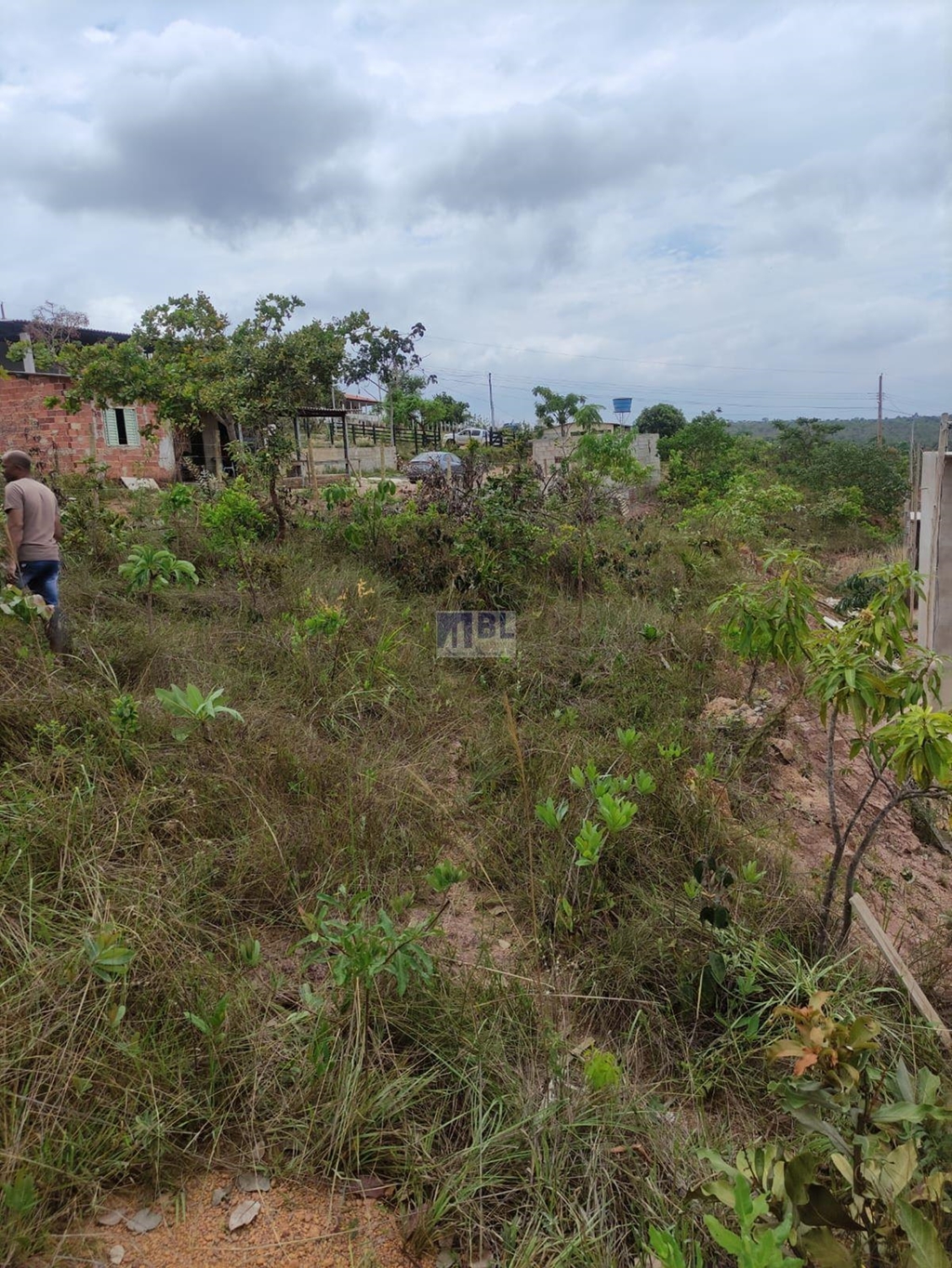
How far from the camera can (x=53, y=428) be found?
13.7 meters

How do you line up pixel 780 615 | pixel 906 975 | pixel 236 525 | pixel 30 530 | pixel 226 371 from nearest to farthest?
pixel 906 975 → pixel 780 615 → pixel 30 530 → pixel 236 525 → pixel 226 371

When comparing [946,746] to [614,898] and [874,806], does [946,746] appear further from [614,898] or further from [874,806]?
[874,806]

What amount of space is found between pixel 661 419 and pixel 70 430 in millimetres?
21335

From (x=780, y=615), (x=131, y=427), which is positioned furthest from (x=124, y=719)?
(x=131, y=427)

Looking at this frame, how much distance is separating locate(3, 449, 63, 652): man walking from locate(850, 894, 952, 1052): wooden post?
13.4ft

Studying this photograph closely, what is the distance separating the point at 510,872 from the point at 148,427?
713 cm

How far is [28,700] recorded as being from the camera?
2.97 metres

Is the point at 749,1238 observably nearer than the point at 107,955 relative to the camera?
Yes

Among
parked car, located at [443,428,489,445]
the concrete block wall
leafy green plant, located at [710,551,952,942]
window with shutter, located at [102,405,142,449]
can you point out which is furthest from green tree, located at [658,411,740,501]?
→ window with shutter, located at [102,405,142,449]

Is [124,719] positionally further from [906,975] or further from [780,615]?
[906,975]

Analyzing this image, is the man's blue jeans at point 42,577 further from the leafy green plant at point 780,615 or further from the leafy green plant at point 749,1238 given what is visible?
the leafy green plant at point 749,1238

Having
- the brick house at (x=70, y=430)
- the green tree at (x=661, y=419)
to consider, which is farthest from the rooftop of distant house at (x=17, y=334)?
the green tree at (x=661, y=419)

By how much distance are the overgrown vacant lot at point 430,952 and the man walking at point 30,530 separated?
0.59m

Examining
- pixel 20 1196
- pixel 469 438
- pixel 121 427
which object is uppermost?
pixel 121 427
